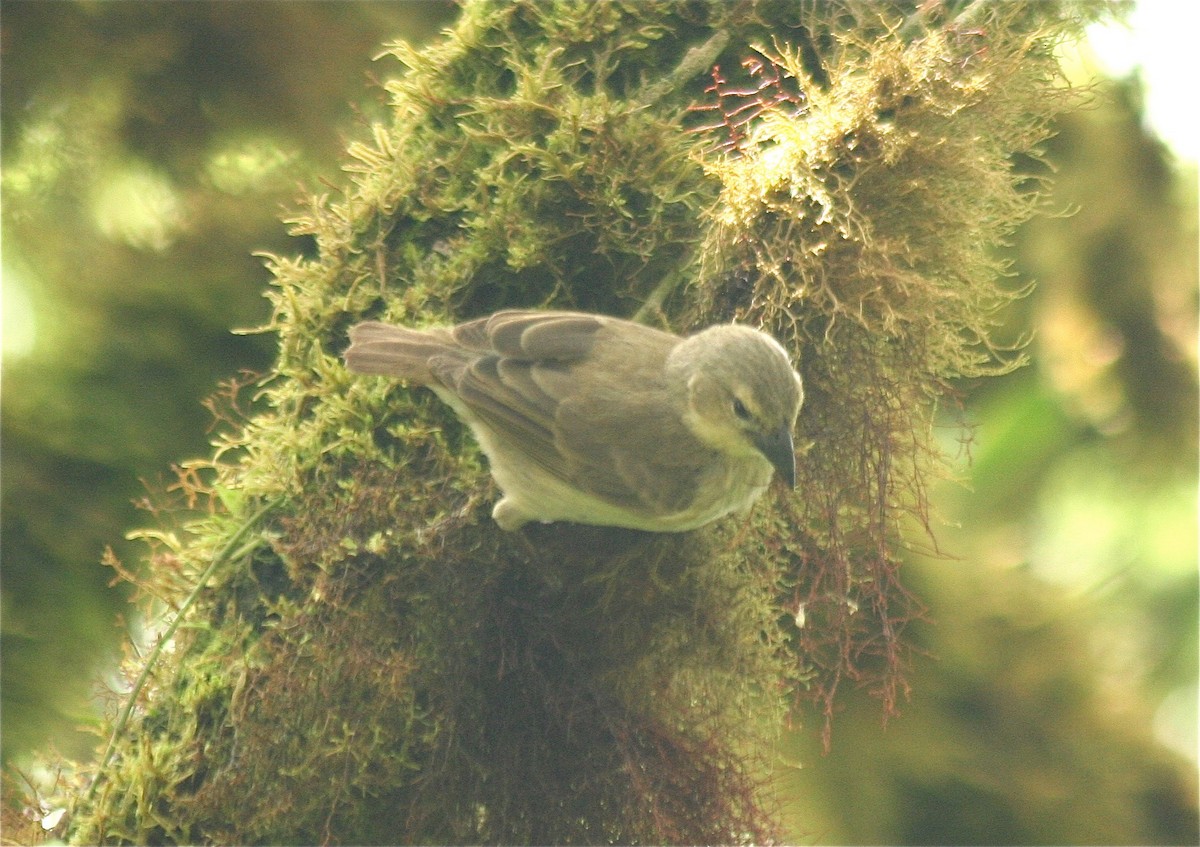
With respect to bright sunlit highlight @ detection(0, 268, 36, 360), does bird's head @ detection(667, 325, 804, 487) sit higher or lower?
lower

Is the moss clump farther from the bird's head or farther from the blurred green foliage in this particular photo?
the blurred green foliage

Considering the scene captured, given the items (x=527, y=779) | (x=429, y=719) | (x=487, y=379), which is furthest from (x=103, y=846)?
(x=487, y=379)

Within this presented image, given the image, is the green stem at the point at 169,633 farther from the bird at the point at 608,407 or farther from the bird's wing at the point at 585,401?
the bird's wing at the point at 585,401

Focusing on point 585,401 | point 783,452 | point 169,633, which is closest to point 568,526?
point 585,401

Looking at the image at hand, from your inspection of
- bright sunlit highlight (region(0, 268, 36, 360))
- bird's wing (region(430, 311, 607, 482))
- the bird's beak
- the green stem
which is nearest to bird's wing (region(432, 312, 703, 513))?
bird's wing (region(430, 311, 607, 482))

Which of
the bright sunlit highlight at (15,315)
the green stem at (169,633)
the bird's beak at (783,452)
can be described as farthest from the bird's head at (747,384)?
the bright sunlit highlight at (15,315)

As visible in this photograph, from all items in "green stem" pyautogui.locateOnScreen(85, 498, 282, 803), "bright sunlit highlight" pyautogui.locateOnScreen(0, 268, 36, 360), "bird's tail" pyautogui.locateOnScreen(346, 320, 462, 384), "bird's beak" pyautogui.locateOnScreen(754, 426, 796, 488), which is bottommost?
"green stem" pyautogui.locateOnScreen(85, 498, 282, 803)
